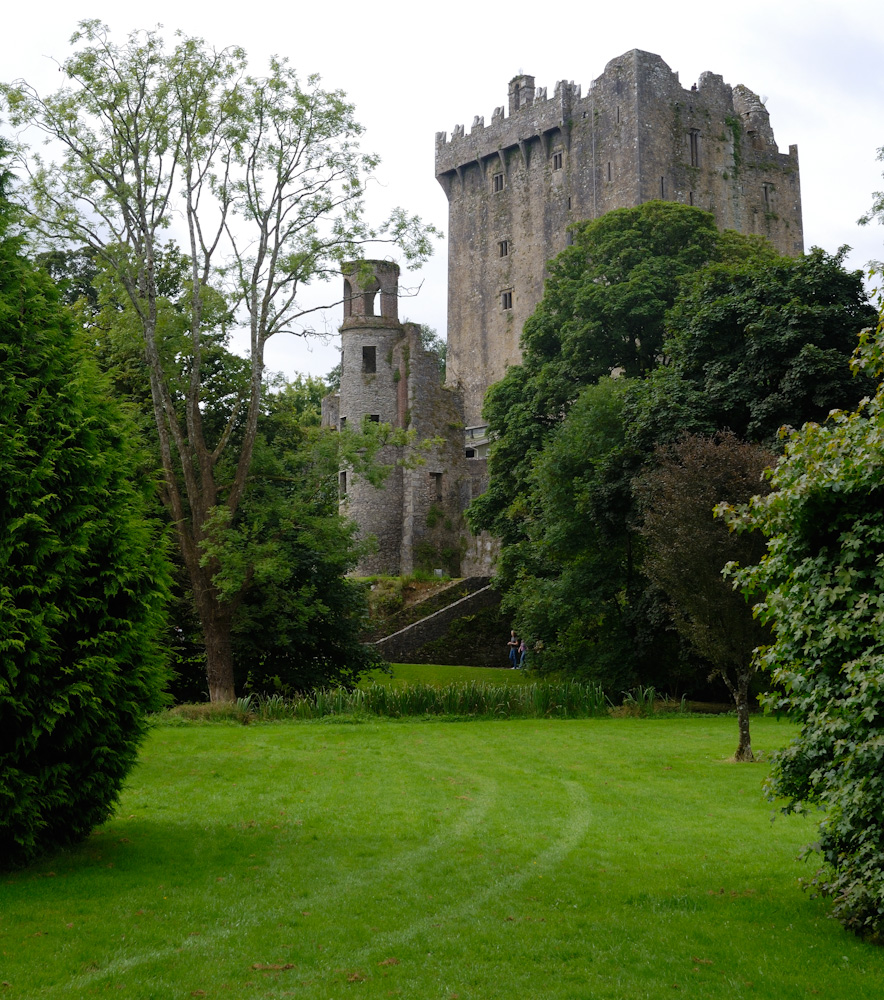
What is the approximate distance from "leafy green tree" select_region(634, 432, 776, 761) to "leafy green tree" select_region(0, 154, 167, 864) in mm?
9153

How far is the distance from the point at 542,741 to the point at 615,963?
37.0 feet

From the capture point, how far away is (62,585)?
8.93m

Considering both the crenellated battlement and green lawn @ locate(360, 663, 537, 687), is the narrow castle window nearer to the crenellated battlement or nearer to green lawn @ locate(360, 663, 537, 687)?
the crenellated battlement

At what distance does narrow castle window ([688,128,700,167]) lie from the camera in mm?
53463

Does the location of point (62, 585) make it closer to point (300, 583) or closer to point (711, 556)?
point (711, 556)

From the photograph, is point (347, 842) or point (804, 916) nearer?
point (804, 916)

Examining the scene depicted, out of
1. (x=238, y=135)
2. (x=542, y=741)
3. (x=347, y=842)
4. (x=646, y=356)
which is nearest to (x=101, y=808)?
(x=347, y=842)

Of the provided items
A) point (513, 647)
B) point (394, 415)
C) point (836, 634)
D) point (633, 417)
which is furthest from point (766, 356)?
point (394, 415)

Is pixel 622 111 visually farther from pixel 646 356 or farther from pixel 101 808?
pixel 101 808

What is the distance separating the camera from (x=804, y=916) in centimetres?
755

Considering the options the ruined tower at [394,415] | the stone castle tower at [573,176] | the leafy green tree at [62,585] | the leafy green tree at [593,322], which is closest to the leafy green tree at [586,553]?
the leafy green tree at [593,322]

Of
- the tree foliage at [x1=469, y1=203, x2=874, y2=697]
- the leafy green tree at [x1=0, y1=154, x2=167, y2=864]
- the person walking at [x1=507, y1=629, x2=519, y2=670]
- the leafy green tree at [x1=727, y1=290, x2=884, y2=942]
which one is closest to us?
the leafy green tree at [x1=727, y1=290, x2=884, y2=942]

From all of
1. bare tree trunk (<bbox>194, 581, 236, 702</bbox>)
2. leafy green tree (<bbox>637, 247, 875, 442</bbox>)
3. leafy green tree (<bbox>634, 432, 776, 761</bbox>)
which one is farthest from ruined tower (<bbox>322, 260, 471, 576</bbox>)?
leafy green tree (<bbox>634, 432, 776, 761</bbox>)

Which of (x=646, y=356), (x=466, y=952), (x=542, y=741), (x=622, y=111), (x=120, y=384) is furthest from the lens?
(x=622, y=111)
